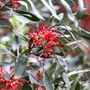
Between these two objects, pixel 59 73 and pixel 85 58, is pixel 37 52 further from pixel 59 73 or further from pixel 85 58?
pixel 85 58

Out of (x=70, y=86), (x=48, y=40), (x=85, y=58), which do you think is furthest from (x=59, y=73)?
(x=85, y=58)

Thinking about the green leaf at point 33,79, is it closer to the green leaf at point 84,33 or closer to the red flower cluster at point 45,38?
the red flower cluster at point 45,38

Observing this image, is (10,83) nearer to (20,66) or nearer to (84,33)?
(20,66)

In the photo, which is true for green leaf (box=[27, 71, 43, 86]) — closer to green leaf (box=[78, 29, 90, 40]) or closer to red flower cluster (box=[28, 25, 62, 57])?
red flower cluster (box=[28, 25, 62, 57])

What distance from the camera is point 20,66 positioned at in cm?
98

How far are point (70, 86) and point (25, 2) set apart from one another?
0.29 meters

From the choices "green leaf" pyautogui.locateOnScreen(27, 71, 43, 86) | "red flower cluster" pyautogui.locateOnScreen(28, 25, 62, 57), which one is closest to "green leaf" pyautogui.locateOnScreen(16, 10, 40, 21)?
"red flower cluster" pyautogui.locateOnScreen(28, 25, 62, 57)

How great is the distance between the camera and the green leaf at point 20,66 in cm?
96

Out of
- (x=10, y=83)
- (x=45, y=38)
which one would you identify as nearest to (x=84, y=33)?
(x=45, y=38)

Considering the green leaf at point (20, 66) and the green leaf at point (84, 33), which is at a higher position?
the green leaf at point (84, 33)

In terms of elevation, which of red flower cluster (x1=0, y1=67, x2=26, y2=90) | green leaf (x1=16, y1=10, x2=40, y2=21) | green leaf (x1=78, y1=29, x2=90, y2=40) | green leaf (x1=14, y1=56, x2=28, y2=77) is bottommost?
red flower cluster (x1=0, y1=67, x2=26, y2=90)

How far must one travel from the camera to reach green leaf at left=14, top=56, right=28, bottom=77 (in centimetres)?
96

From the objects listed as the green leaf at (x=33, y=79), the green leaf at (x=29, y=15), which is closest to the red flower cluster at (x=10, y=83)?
the green leaf at (x=33, y=79)

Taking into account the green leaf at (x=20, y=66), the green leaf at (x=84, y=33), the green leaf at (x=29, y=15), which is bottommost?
the green leaf at (x=20, y=66)
